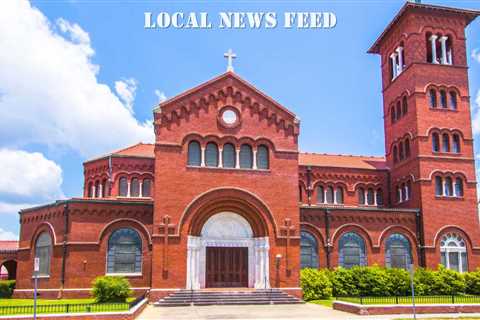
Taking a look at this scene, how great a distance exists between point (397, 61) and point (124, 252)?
99.6ft

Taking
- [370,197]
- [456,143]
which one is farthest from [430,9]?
[370,197]

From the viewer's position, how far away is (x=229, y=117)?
3384cm

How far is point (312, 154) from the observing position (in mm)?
49500

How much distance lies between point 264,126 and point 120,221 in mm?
11691

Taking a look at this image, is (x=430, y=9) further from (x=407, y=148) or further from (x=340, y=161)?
(x=340, y=161)

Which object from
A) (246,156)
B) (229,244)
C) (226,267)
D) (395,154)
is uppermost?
(395,154)

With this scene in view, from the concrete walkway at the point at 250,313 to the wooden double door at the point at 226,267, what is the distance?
386cm

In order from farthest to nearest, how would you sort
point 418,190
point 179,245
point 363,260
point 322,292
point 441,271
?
point 418,190 < point 363,260 < point 441,271 < point 322,292 < point 179,245

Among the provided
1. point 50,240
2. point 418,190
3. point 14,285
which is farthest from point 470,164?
point 14,285

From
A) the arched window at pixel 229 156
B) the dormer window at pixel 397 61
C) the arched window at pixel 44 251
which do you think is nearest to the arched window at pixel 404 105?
the dormer window at pixel 397 61

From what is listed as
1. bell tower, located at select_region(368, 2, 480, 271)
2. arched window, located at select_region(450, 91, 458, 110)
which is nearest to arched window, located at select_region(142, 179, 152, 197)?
bell tower, located at select_region(368, 2, 480, 271)

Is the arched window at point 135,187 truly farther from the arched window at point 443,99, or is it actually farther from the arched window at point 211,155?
the arched window at point 443,99

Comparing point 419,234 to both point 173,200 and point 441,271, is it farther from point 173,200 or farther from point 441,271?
point 173,200

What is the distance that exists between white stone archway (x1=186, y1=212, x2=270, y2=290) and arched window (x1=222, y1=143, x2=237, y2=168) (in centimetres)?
325
